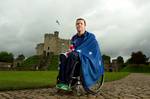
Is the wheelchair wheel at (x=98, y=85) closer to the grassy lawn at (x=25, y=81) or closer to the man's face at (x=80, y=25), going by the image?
the man's face at (x=80, y=25)

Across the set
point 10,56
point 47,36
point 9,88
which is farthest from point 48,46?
point 9,88

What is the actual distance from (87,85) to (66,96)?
58 cm

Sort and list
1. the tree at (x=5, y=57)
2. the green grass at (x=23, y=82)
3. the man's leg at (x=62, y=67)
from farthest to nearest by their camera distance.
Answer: the tree at (x=5, y=57), the green grass at (x=23, y=82), the man's leg at (x=62, y=67)

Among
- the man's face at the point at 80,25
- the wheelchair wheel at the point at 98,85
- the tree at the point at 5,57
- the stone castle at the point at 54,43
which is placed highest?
the stone castle at the point at 54,43

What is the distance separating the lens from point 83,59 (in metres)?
7.14

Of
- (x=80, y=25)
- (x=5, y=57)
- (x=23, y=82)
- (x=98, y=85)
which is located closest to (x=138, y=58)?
(x=5, y=57)

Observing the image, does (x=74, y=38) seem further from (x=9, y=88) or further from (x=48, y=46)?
(x=48, y=46)

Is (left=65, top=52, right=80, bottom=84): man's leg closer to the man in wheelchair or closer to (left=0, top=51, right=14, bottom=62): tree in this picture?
the man in wheelchair

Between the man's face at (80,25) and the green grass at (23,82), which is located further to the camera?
the green grass at (23,82)

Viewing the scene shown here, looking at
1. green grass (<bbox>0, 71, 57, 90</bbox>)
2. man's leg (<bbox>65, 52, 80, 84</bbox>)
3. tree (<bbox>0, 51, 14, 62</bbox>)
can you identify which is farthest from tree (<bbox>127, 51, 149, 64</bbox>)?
man's leg (<bbox>65, 52, 80, 84</bbox>)

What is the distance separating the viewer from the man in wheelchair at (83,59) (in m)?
7.11

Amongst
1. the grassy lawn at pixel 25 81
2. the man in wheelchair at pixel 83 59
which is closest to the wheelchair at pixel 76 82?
the man in wheelchair at pixel 83 59

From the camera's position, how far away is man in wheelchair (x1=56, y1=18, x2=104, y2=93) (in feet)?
23.3

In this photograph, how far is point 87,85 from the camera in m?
7.10
